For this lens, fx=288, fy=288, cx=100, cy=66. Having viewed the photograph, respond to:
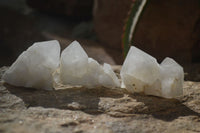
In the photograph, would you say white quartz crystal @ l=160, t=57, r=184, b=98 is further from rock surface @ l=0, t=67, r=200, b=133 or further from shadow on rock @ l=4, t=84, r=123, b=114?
shadow on rock @ l=4, t=84, r=123, b=114

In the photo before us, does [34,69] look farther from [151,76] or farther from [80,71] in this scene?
[151,76]

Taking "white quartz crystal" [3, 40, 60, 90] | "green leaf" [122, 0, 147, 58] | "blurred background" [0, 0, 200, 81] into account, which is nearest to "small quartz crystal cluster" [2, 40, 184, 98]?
"white quartz crystal" [3, 40, 60, 90]

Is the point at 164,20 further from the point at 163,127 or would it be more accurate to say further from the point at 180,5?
the point at 163,127

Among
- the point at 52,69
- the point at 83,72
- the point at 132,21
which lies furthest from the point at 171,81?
the point at 132,21

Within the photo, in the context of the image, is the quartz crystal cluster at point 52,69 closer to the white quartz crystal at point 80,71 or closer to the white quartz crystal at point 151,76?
the white quartz crystal at point 80,71

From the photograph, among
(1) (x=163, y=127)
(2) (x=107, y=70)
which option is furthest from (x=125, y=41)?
(1) (x=163, y=127)

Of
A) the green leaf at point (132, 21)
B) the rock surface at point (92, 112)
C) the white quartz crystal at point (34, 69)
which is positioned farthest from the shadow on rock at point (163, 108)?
the green leaf at point (132, 21)
